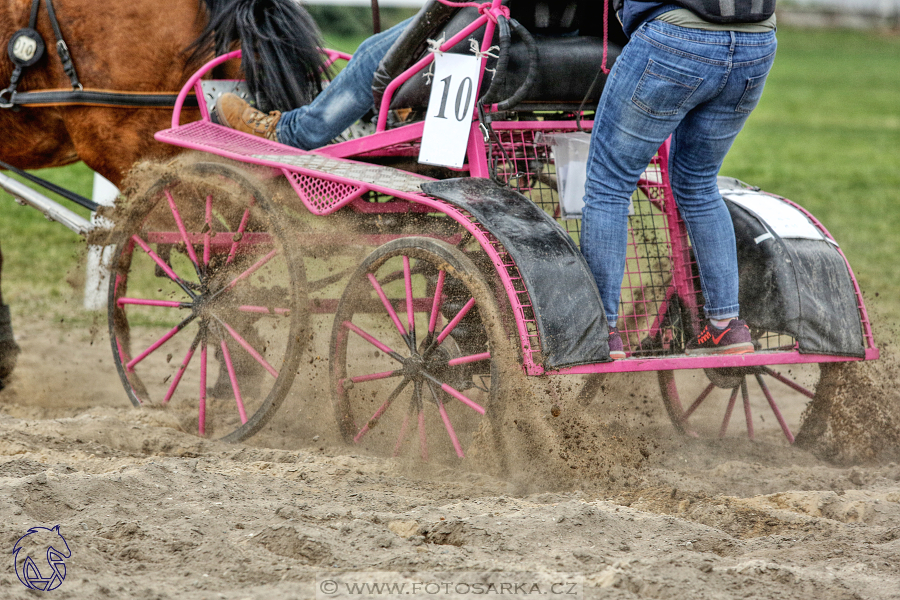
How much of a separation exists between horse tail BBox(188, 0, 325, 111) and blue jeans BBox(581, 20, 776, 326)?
173cm

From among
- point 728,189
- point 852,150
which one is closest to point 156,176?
point 728,189

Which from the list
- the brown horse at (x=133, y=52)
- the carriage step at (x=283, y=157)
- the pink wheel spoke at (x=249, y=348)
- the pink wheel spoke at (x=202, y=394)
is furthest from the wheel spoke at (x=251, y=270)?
the brown horse at (x=133, y=52)

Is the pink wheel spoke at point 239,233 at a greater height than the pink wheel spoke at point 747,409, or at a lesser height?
greater

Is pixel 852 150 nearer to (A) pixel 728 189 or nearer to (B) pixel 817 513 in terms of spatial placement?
(A) pixel 728 189

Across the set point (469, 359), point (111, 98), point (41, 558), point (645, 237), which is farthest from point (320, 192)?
point (41, 558)

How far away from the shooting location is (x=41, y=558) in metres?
2.25

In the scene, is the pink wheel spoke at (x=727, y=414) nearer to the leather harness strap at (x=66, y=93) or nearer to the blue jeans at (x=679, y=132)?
the blue jeans at (x=679, y=132)

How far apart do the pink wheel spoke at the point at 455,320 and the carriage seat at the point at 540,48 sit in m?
0.77

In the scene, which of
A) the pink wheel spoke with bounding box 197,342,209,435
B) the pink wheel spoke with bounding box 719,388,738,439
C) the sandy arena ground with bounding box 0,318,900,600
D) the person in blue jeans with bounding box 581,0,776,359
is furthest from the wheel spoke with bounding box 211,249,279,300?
the pink wheel spoke with bounding box 719,388,738,439

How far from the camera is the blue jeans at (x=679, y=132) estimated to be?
9.20 feet

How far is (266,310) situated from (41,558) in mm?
1507

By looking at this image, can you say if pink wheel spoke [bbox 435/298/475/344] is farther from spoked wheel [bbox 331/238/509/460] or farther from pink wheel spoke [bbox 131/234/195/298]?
pink wheel spoke [bbox 131/234/195/298]

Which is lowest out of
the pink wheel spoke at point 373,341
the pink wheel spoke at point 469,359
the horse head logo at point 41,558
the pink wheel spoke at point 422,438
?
the horse head logo at point 41,558

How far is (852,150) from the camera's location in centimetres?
1386
